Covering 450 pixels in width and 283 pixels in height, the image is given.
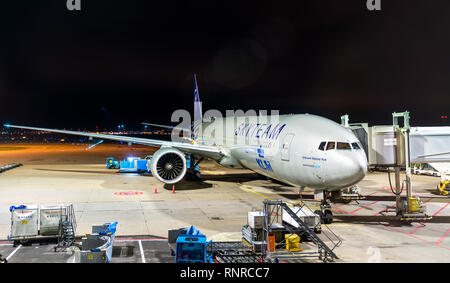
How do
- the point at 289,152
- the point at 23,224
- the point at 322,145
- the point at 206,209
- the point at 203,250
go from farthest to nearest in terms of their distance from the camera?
the point at 206,209
the point at 289,152
the point at 322,145
the point at 23,224
the point at 203,250

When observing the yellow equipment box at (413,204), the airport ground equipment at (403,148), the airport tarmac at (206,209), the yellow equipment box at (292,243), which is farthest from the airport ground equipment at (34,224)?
the yellow equipment box at (413,204)

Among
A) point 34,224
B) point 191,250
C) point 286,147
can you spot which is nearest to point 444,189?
point 286,147

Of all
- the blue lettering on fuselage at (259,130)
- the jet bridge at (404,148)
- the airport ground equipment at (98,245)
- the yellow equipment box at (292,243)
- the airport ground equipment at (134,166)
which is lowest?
the yellow equipment box at (292,243)


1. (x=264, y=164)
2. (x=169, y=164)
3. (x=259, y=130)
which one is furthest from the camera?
(x=169, y=164)

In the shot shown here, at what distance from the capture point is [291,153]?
43.2 ft

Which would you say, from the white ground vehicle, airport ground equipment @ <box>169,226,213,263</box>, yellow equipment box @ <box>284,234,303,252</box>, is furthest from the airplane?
the white ground vehicle

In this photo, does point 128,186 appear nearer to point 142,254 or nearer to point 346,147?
point 142,254

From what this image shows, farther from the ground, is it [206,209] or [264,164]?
[264,164]

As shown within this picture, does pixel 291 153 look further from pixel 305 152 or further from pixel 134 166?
pixel 134 166

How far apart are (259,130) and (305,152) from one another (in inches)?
185

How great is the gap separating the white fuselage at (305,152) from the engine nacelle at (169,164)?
3.45 meters

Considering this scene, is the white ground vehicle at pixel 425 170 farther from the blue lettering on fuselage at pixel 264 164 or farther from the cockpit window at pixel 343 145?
the cockpit window at pixel 343 145

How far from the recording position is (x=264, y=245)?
907 cm

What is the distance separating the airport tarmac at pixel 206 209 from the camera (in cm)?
984
